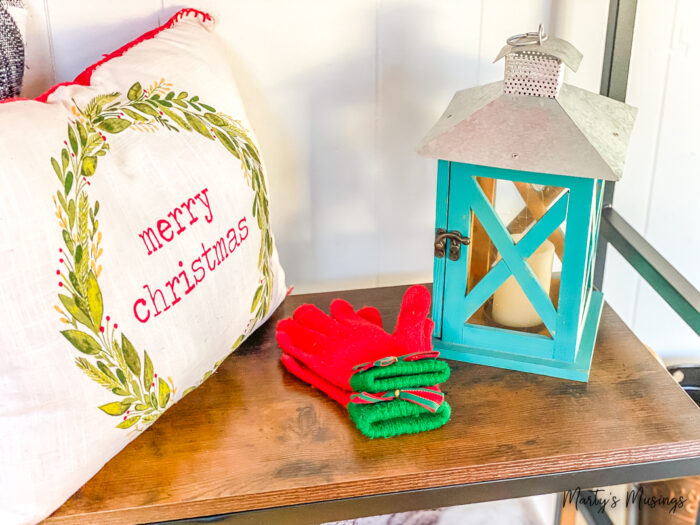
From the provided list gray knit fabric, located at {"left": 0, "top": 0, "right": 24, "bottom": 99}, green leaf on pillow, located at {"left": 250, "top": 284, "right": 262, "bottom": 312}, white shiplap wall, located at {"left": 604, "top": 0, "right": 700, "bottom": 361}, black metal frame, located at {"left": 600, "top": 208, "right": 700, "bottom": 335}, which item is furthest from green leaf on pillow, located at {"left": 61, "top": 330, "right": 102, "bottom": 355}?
white shiplap wall, located at {"left": 604, "top": 0, "right": 700, "bottom": 361}

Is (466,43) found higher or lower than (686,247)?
higher

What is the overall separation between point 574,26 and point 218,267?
656mm

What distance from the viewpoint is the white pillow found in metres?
0.65

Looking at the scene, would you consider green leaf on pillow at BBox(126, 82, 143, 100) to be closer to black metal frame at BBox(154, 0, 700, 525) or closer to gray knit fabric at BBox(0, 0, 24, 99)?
gray knit fabric at BBox(0, 0, 24, 99)

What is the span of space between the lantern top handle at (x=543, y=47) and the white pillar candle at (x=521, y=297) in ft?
0.65

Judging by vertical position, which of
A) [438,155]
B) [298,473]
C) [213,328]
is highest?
[438,155]

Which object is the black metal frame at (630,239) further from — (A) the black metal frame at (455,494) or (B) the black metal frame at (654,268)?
(A) the black metal frame at (455,494)

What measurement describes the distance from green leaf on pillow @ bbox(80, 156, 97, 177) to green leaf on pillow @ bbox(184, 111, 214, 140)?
145 mm

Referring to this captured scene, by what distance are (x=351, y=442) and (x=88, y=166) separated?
0.39 metres

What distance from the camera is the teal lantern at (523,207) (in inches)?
31.0

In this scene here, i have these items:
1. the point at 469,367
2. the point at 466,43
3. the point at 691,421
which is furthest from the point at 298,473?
the point at 466,43

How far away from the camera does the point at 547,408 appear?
85 cm

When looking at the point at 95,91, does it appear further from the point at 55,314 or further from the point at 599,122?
the point at 599,122

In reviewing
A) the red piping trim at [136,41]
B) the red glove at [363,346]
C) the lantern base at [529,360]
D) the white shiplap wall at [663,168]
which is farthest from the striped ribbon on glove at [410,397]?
the white shiplap wall at [663,168]
